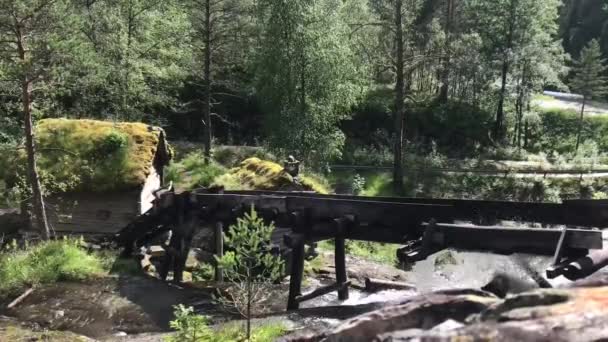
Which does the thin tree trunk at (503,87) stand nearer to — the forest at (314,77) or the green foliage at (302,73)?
the forest at (314,77)

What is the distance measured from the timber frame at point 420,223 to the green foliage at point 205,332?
3.10m

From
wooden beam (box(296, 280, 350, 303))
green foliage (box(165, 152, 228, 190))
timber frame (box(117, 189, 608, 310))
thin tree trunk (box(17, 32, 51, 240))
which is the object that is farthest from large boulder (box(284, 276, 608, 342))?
green foliage (box(165, 152, 228, 190))

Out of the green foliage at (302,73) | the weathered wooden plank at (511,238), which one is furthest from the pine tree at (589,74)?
the weathered wooden plank at (511,238)

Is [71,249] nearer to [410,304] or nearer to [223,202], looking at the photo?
[223,202]

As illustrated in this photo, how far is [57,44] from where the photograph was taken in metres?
13.5

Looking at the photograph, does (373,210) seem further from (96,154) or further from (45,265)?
(96,154)

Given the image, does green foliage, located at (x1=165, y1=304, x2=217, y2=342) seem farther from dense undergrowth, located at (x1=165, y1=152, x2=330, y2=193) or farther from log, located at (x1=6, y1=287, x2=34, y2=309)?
dense undergrowth, located at (x1=165, y1=152, x2=330, y2=193)

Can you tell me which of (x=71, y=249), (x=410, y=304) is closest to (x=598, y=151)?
(x=71, y=249)

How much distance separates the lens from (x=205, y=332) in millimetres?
8602

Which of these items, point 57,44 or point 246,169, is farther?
point 246,169

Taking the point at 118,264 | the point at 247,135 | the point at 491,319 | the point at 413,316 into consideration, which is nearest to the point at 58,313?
the point at 118,264

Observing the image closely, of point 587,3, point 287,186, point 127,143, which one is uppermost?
point 587,3

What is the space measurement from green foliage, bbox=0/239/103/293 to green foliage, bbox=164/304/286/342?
238 inches

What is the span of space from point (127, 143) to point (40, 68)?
5.93 metres
